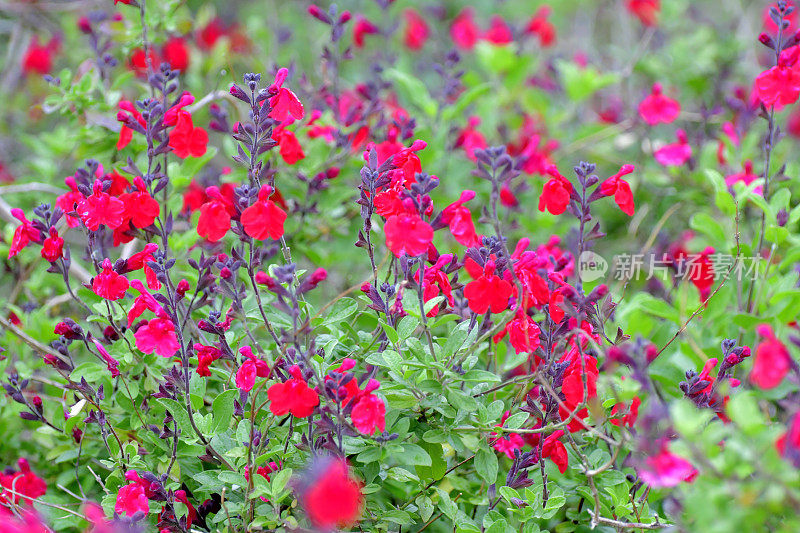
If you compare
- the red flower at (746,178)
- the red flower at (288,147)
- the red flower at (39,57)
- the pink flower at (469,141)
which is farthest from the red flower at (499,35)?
the red flower at (39,57)

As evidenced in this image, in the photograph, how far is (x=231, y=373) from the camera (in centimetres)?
214

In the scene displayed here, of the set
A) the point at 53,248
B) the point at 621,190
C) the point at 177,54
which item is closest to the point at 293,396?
the point at 53,248

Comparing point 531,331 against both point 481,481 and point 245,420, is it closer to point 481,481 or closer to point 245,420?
point 481,481

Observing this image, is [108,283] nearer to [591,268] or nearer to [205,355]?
[205,355]

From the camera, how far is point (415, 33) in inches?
220

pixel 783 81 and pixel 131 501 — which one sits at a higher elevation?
pixel 783 81

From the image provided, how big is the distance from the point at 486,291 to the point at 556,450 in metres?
0.52

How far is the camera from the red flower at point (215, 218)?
6.34ft

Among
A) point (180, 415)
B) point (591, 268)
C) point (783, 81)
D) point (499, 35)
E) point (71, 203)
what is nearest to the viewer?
point (180, 415)

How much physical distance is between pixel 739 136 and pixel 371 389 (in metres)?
2.60

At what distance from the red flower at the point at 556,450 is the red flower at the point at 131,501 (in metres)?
1.04

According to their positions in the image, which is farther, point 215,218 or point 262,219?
point 215,218

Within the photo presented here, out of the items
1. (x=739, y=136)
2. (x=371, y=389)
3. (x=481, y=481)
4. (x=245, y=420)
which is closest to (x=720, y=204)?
(x=739, y=136)

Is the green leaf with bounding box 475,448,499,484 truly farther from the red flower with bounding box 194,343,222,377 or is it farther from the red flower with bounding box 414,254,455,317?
the red flower with bounding box 194,343,222,377
